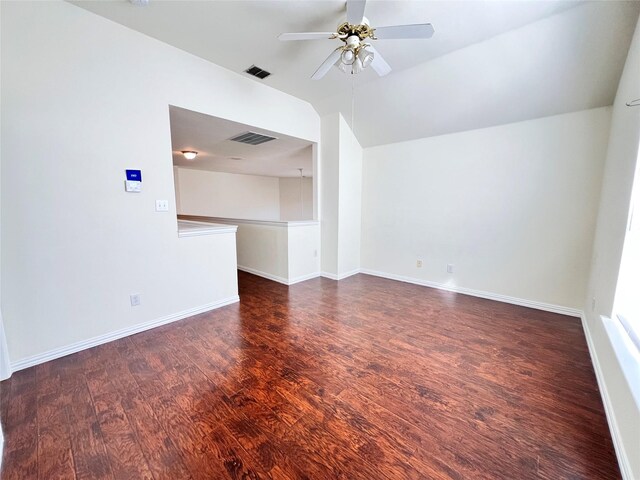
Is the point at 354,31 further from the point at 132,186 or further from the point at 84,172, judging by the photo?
the point at 84,172

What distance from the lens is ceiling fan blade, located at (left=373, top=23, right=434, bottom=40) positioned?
1.73m

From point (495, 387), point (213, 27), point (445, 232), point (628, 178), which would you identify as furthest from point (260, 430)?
point (445, 232)

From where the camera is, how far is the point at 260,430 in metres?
1.43

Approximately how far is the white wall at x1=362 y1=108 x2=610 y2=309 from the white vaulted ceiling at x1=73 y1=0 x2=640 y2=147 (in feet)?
0.99

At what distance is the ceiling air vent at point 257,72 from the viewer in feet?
9.54

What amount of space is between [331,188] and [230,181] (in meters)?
4.73

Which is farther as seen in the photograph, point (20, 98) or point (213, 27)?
point (213, 27)

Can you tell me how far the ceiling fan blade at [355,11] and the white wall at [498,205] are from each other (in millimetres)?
2379

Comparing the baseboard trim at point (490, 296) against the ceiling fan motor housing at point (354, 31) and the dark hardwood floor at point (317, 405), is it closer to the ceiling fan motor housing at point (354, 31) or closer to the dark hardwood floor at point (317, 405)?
the dark hardwood floor at point (317, 405)

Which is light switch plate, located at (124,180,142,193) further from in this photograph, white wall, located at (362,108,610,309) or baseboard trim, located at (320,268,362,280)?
white wall, located at (362,108,610,309)

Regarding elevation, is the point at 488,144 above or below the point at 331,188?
above

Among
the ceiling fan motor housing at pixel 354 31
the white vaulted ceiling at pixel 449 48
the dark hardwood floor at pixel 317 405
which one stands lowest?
the dark hardwood floor at pixel 317 405

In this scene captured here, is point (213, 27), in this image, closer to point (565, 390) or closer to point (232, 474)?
point (232, 474)

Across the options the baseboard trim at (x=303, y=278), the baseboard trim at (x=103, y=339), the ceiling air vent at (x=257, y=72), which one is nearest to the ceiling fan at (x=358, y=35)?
the ceiling air vent at (x=257, y=72)
